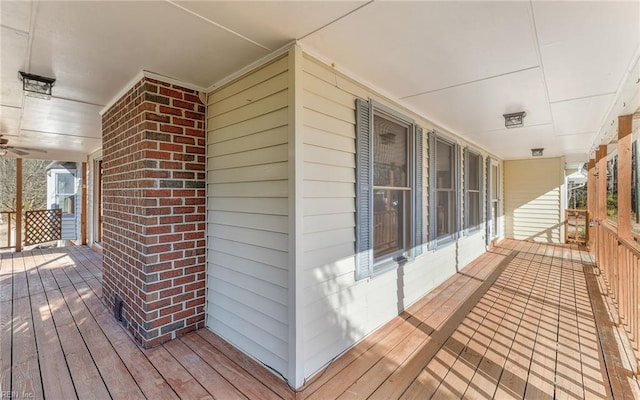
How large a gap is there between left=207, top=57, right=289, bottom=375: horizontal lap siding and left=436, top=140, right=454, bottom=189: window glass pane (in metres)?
2.93

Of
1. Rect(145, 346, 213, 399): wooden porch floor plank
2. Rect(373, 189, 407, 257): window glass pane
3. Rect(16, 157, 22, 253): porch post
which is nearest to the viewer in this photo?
Rect(145, 346, 213, 399): wooden porch floor plank

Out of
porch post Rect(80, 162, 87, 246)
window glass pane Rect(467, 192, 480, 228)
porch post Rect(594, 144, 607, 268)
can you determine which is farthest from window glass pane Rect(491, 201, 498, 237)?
porch post Rect(80, 162, 87, 246)

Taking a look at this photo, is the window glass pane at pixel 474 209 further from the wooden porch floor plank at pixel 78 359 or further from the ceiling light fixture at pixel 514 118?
the wooden porch floor plank at pixel 78 359

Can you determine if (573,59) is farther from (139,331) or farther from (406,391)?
(139,331)

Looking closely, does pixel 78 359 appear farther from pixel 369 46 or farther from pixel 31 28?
pixel 369 46

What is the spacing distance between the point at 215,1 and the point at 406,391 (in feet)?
8.78

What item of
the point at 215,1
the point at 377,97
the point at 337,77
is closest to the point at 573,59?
the point at 377,97

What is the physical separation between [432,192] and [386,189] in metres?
1.16

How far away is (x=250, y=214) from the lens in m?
2.38

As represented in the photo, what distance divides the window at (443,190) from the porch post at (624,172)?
1808 millimetres

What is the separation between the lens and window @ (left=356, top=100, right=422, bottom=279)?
262cm

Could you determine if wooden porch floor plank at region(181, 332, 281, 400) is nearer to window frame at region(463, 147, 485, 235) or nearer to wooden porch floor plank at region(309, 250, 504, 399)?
wooden porch floor plank at region(309, 250, 504, 399)

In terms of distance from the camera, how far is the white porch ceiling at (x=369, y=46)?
161 cm

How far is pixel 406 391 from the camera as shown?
2.00 meters
